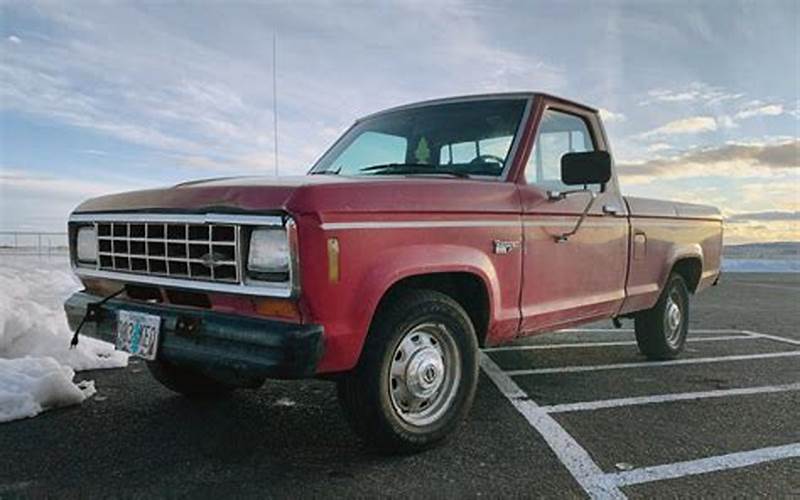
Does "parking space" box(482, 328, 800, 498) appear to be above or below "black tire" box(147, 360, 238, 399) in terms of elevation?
below

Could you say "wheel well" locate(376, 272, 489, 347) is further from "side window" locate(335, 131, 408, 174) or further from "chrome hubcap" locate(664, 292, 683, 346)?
"chrome hubcap" locate(664, 292, 683, 346)

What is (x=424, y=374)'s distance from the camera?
3.19 m

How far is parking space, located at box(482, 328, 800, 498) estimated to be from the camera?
10.5 ft

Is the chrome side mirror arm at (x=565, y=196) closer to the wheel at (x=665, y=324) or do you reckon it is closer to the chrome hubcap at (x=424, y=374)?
the chrome hubcap at (x=424, y=374)

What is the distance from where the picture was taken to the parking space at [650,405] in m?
3.19

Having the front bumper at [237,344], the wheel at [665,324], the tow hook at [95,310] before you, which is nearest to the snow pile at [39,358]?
the tow hook at [95,310]

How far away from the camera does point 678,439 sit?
140 inches

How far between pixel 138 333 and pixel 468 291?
5.67ft

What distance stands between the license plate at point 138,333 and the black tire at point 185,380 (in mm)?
967

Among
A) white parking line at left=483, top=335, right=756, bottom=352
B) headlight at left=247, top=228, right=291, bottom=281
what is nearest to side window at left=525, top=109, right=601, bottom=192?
headlight at left=247, top=228, right=291, bottom=281

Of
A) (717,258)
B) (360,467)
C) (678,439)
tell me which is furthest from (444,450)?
(717,258)

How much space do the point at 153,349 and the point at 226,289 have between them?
1.71 ft

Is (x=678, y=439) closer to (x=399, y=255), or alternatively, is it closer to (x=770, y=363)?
(x=399, y=255)

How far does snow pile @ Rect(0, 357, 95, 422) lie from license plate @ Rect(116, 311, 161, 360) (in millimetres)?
1122
